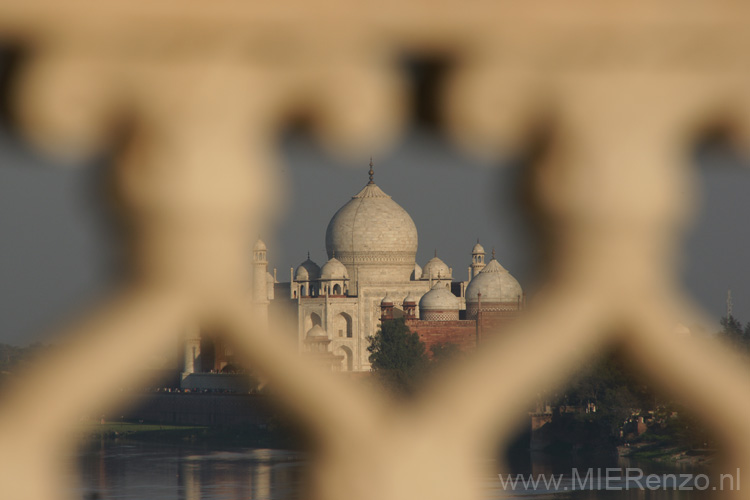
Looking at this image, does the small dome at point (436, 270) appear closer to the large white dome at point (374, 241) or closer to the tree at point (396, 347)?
the large white dome at point (374, 241)

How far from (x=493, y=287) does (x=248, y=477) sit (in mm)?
11814

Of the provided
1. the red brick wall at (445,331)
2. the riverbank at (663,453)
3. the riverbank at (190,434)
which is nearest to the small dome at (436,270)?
the red brick wall at (445,331)

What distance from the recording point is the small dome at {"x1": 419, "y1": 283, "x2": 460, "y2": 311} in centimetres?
2761

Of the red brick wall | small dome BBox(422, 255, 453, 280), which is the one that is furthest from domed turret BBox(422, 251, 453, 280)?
the red brick wall

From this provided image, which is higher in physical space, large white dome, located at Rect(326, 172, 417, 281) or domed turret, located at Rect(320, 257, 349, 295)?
large white dome, located at Rect(326, 172, 417, 281)

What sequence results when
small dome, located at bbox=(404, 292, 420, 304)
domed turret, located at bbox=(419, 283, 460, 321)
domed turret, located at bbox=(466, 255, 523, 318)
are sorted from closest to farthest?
domed turret, located at bbox=(419, 283, 460, 321) → domed turret, located at bbox=(466, 255, 523, 318) → small dome, located at bbox=(404, 292, 420, 304)

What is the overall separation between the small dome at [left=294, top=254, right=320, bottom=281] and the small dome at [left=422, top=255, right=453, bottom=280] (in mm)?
2798

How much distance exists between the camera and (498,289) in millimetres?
28047

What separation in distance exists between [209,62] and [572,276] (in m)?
0.34

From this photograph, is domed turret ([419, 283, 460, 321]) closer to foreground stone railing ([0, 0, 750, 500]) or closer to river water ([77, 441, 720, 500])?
river water ([77, 441, 720, 500])

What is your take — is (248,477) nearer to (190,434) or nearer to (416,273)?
(190,434)

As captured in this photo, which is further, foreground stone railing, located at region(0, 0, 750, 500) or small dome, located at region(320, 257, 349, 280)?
small dome, located at region(320, 257, 349, 280)

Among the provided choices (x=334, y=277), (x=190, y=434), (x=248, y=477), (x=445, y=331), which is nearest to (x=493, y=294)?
(x=445, y=331)

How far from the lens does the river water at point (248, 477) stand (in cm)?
1547
